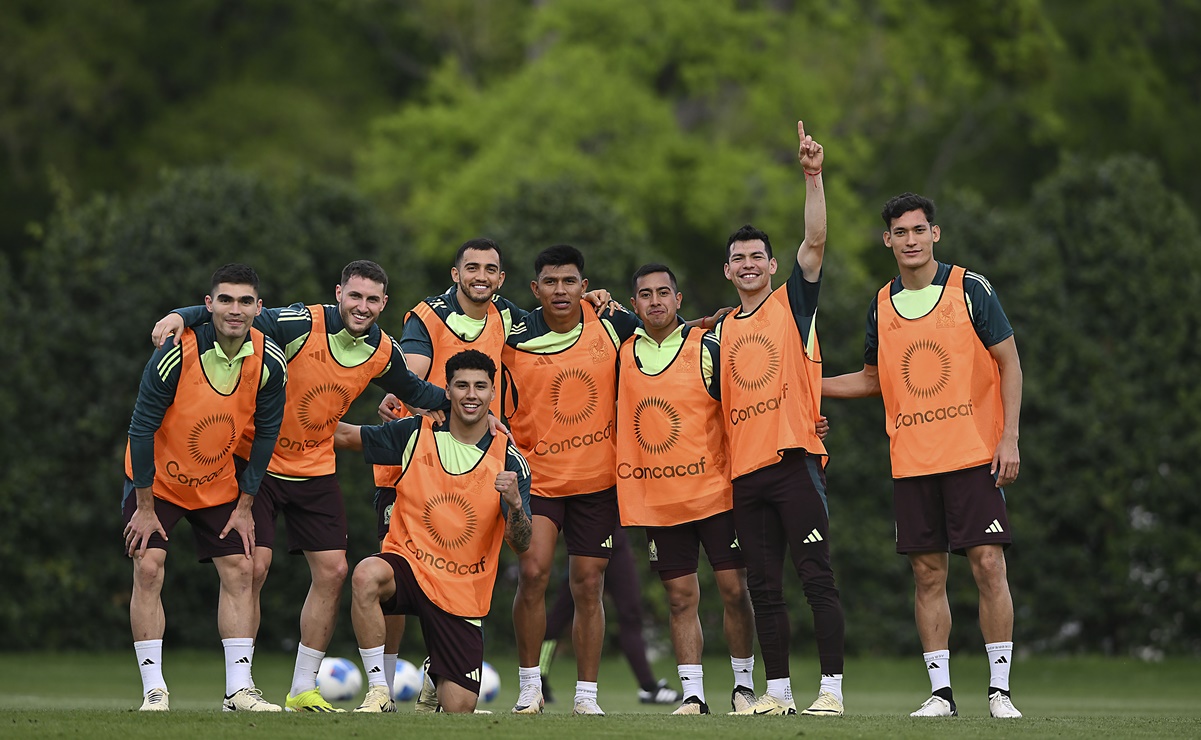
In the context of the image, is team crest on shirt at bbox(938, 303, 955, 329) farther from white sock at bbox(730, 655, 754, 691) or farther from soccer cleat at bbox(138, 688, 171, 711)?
soccer cleat at bbox(138, 688, 171, 711)

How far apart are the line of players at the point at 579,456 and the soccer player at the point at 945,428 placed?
0.04ft

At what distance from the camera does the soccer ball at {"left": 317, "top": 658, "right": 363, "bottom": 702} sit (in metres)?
11.4

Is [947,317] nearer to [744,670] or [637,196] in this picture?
[744,670]

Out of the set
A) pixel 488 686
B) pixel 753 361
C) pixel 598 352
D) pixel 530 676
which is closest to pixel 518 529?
pixel 530 676

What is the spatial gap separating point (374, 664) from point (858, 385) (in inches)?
125

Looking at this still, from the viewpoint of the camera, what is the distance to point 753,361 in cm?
834

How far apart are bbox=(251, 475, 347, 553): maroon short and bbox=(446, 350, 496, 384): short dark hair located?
50.0 inches

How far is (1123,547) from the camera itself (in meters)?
14.8

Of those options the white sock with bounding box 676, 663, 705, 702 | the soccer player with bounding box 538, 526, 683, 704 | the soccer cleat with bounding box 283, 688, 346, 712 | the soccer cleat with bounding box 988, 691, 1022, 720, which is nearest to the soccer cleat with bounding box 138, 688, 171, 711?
the soccer cleat with bounding box 283, 688, 346, 712

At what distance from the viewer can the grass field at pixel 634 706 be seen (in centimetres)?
654

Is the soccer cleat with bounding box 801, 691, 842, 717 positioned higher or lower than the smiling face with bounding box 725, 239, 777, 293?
lower

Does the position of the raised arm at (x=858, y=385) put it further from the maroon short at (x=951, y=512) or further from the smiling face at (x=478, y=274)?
the smiling face at (x=478, y=274)

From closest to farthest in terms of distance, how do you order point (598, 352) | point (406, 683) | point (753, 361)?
1. point (753, 361)
2. point (598, 352)
3. point (406, 683)

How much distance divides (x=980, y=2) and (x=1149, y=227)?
34.5ft
